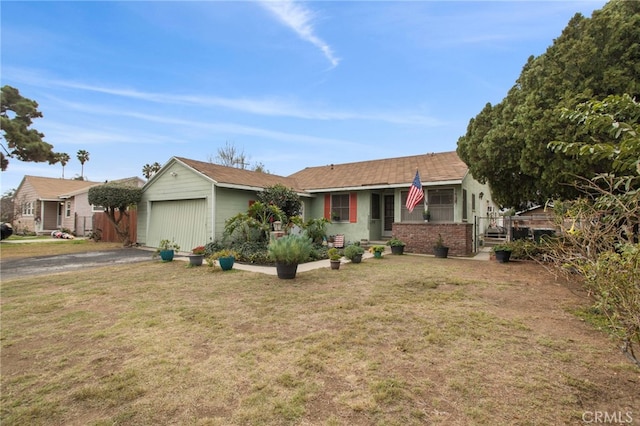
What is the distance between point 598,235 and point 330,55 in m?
11.3

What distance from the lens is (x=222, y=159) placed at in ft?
114

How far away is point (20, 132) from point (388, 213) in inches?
895

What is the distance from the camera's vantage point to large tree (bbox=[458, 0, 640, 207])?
7.10 metres

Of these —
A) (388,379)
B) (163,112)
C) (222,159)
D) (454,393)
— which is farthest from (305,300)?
(222,159)

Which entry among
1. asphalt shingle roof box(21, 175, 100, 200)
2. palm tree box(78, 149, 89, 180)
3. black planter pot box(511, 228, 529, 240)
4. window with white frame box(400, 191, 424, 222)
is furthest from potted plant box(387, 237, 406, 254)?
palm tree box(78, 149, 89, 180)

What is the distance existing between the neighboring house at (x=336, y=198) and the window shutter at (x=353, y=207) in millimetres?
49

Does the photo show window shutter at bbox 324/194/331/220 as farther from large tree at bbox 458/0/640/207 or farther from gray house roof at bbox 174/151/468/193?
large tree at bbox 458/0/640/207

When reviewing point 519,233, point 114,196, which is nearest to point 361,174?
point 519,233

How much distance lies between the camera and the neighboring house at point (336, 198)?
1235cm

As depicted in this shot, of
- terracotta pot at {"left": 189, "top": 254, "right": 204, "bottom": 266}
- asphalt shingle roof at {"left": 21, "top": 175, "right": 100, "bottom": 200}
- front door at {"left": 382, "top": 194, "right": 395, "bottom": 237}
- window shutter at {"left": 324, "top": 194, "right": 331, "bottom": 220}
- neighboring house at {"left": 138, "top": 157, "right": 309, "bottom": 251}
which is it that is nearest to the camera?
terracotta pot at {"left": 189, "top": 254, "right": 204, "bottom": 266}

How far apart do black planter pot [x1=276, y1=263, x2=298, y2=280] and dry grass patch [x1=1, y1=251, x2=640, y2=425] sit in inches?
45.6

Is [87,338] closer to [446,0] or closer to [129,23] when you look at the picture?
[129,23]

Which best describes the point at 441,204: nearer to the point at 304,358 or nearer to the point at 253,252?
the point at 253,252

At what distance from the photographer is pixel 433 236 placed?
1245 cm
